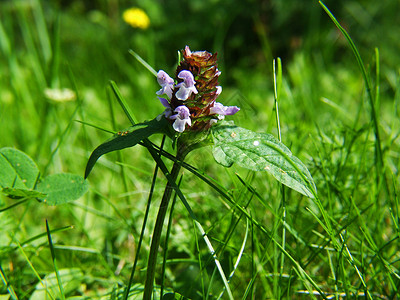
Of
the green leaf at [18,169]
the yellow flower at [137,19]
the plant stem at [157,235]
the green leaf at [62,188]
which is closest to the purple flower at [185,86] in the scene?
the plant stem at [157,235]

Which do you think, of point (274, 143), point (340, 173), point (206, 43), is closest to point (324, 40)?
point (206, 43)

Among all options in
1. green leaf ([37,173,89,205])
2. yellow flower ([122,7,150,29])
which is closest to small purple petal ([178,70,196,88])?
green leaf ([37,173,89,205])

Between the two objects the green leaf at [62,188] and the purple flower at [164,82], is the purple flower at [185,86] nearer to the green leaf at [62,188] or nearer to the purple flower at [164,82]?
the purple flower at [164,82]

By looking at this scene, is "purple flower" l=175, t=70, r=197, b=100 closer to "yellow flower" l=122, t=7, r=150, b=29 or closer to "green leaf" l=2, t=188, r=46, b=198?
"green leaf" l=2, t=188, r=46, b=198

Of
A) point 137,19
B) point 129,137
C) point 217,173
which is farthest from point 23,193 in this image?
point 137,19

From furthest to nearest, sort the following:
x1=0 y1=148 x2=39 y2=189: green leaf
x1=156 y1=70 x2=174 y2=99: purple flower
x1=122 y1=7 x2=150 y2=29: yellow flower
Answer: x1=122 y1=7 x2=150 y2=29: yellow flower
x1=0 y1=148 x2=39 y2=189: green leaf
x1=156 y1=70 x2=174 y2=99: purple flower
